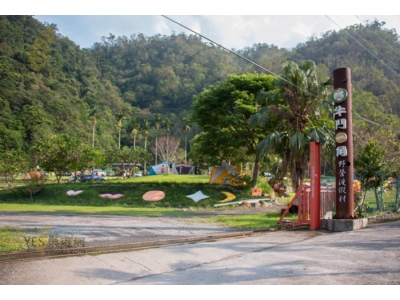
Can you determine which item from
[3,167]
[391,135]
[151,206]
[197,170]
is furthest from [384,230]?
[197,170]

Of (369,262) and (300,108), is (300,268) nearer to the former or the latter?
(369,262)

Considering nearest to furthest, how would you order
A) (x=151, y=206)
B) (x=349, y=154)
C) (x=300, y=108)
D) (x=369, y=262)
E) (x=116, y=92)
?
(x=369, y=262), (x=349, y=154), (x=300, y=108), (x=151, y=206), (x=116, y=92)

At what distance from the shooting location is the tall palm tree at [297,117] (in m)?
16.3

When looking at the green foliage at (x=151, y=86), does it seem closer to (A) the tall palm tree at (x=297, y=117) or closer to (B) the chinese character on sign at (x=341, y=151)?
(A) the tall palm tree at (x=297, y=117)

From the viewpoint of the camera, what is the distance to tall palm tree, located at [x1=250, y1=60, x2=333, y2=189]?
16.3m

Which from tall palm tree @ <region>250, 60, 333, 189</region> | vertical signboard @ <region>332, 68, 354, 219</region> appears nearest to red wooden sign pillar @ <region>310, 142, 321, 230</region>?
vertical signboard @ <region>332, 68, 354, 219</region>

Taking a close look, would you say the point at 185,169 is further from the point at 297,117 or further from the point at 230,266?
the point at 230,266

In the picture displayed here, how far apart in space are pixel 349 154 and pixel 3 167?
24811 millimetres

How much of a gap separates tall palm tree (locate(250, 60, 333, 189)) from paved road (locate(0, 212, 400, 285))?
8.08 metres

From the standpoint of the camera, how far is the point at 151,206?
20.9 m

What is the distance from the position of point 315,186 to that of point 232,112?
14472 mm

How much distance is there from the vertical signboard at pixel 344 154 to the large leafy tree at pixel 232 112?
11292 mm

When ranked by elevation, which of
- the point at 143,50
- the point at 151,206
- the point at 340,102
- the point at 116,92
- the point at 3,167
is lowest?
the point at 151,206

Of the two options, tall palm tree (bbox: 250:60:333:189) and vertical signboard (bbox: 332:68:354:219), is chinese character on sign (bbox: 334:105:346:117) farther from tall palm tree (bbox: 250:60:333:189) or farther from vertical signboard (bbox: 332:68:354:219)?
tall palm tree (bbox: 250:60:333:189)
